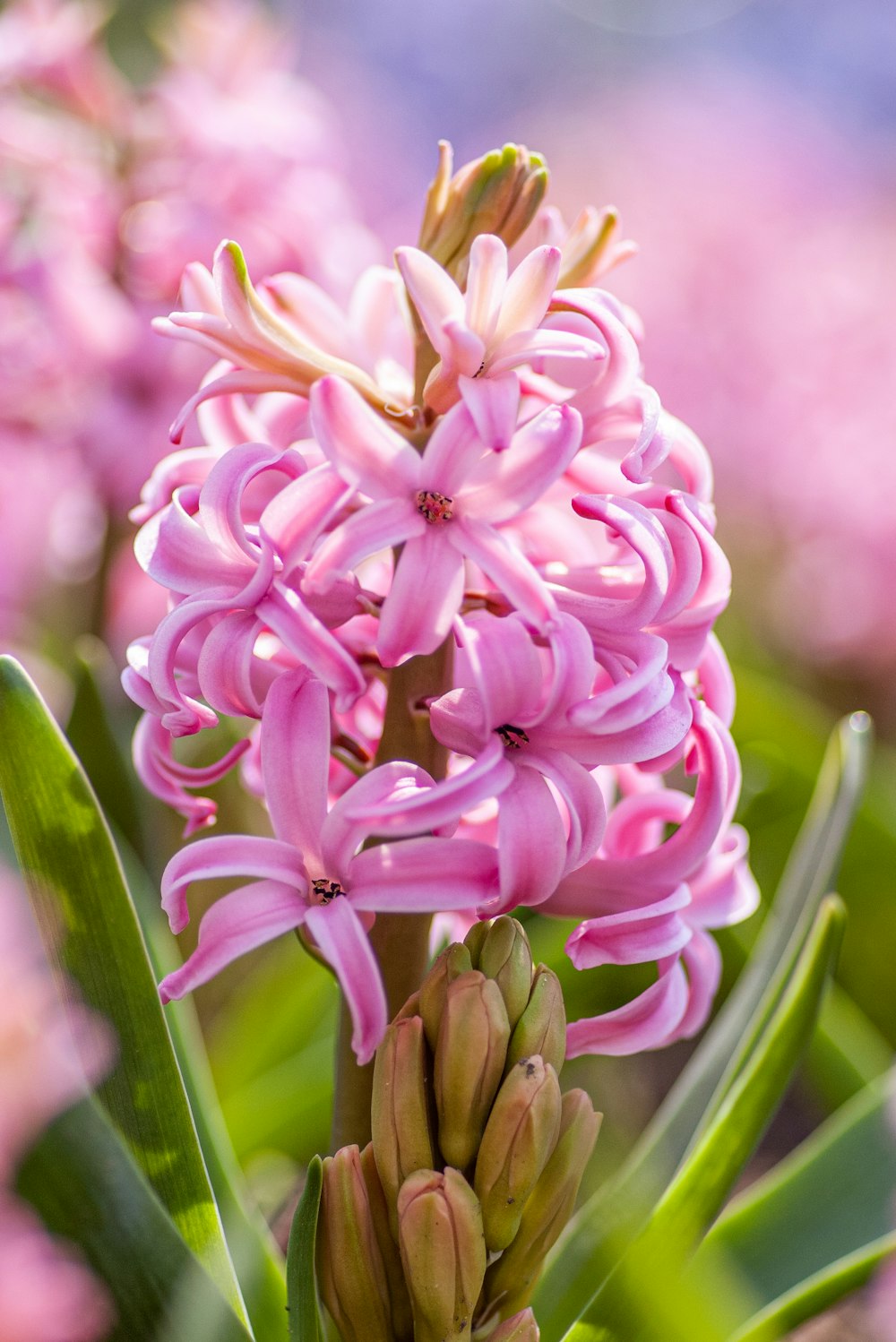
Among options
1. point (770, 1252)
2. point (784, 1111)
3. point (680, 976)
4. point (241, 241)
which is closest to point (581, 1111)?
point (680, 976)

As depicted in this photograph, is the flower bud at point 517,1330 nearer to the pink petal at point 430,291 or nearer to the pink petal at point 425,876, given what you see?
the pink petal at point 425,876

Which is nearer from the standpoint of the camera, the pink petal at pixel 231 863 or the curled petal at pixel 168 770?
the pink petal at pixel 231 863

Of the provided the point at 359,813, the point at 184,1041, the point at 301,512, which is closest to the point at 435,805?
the point at 359,813

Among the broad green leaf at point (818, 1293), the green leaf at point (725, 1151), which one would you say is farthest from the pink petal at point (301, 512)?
the broad green leaf at point (818, 1293)

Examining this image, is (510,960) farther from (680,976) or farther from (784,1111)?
(784,1111)

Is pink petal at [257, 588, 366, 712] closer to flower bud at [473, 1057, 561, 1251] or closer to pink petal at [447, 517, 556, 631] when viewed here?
pink petal at [447, 517, 556, 631]
